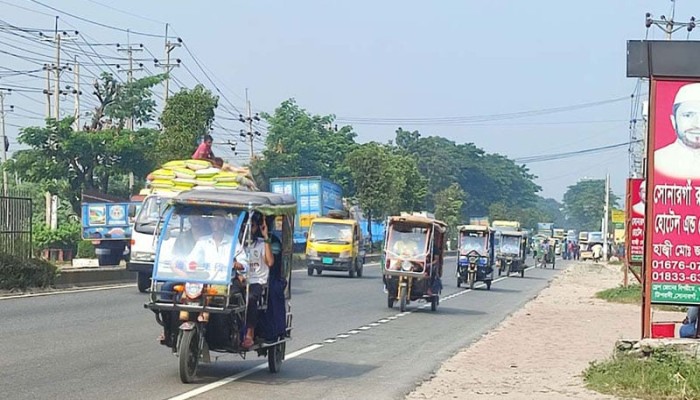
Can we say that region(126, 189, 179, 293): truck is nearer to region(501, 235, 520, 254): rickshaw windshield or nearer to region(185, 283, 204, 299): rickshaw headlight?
region(185, 283, 204, 299): rickshaw headlight

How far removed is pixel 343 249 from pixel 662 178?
31919 mm

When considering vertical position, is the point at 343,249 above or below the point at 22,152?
below

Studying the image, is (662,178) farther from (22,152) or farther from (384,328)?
(22,152)

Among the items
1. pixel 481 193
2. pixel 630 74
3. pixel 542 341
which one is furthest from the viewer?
pixel 481 193

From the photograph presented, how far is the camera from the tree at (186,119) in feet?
150

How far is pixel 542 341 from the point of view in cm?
2095

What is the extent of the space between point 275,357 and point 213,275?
2.09 metres

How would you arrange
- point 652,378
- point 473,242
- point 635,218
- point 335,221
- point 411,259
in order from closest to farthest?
point 652,378, point 635,218, point 411,259, point 473,242, point 335,221

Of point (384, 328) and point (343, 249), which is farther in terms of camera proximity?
point (343, 249)

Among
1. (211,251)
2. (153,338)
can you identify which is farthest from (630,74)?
(153,338)

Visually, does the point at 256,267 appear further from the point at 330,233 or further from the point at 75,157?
the point at 75,157

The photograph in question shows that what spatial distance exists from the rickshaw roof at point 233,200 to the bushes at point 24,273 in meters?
12.5

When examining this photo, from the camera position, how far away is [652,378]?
492 inches

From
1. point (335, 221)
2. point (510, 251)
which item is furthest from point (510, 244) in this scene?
point (335, 221)
